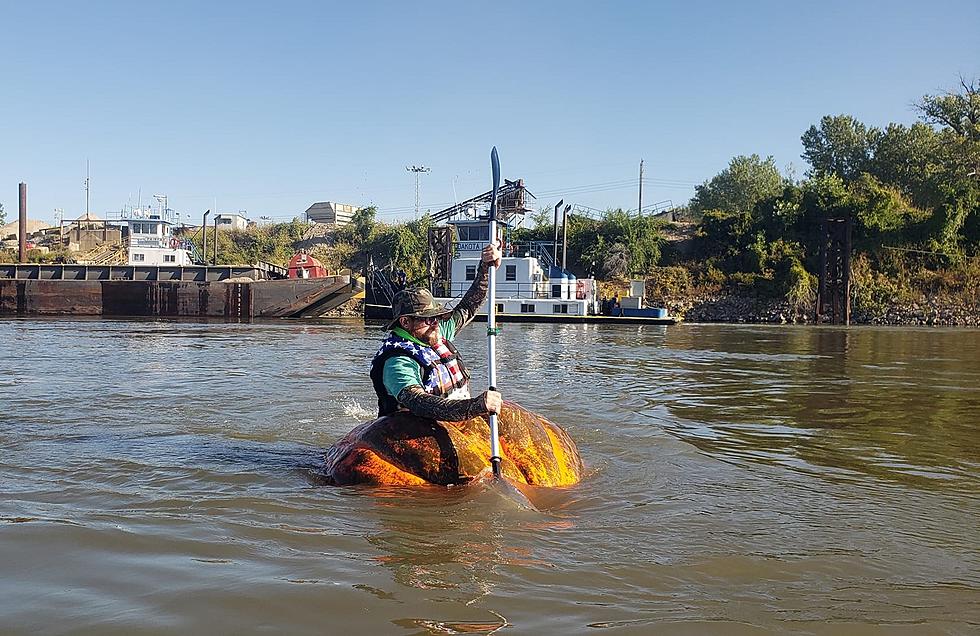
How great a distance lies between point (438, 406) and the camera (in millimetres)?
5203

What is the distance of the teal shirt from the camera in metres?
5.52

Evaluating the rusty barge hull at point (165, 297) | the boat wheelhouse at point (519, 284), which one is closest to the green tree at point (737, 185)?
the boat wheelhouse at point (519, 284)

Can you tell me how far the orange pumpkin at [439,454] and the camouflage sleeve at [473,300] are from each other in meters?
0.84

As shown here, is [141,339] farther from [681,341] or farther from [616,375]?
[681,341]

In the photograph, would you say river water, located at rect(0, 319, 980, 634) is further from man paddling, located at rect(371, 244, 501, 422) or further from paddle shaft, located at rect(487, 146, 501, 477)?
man paddling, located at rect(371, 244, 501, 422)

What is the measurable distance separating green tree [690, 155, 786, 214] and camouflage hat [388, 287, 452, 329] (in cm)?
6500

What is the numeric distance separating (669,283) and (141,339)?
112 feet

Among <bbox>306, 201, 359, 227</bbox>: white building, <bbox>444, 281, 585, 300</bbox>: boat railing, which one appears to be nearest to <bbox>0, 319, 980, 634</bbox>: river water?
<bbox>444, 281, 585, 300</bbox>: boat railing

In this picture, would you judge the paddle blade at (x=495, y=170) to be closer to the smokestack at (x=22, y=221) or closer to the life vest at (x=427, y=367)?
the life vest at (x=427, y=367)

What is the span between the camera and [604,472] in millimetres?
6508

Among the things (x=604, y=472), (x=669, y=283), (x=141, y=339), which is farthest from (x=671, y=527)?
(x=669, y=283)

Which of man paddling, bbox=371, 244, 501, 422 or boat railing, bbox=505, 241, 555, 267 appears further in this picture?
boat railing, bbox=505, 241, 555, 267

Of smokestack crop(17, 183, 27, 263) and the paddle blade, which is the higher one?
smokestack crop(17, 183, 27, 263)

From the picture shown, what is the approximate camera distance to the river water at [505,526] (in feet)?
10.8
